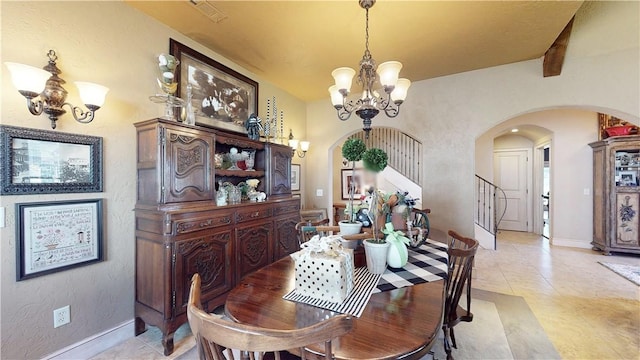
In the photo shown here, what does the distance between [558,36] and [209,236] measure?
408 centimetres

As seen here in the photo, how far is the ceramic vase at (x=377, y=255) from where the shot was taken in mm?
1366

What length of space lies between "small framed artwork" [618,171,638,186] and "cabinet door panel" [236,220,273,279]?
5.95 meters

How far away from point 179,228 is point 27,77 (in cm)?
Answer: 128

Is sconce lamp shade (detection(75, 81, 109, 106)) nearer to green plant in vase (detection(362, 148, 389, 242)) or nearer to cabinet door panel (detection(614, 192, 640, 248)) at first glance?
green plant in vase (detection(362, 148, 389, 242))

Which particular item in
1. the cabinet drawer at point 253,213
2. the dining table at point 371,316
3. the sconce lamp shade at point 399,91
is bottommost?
the dining table at point 371,316

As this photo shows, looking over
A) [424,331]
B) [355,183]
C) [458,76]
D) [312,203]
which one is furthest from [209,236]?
[458,76]

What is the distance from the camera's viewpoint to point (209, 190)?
2.33m

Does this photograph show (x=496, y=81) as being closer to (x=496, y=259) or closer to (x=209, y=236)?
(x=496, y=259)

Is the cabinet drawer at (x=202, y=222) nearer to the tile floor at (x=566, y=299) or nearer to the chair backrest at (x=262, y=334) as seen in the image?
the tile floor at (x=566, y=299)

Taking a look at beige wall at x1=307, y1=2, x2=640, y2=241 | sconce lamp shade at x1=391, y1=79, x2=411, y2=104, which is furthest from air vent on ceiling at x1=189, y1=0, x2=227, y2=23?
beige wall at x1=307, y1=2, x2=640, y2=241

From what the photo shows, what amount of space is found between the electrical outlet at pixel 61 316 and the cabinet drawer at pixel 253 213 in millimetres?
1341

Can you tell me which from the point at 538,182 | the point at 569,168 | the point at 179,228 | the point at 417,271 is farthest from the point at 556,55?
the point at 538,182

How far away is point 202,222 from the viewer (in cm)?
210

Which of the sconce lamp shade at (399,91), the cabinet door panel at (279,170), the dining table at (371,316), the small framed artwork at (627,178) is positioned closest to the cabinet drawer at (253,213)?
the cabinet door panel at (279,170)
